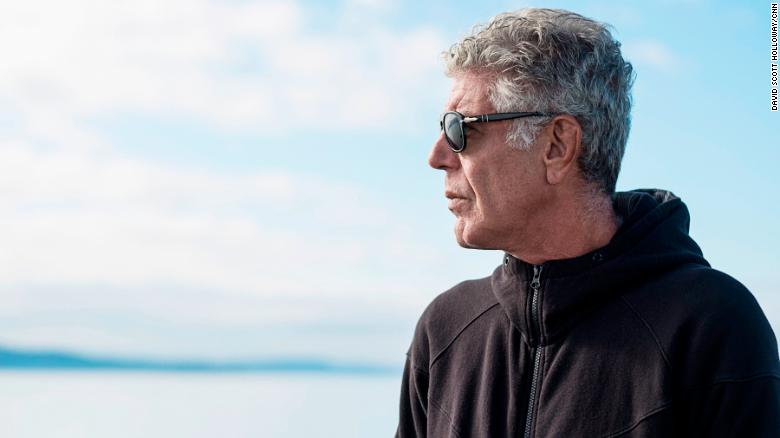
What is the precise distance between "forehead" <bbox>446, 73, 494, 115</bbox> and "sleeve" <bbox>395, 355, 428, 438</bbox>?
0.83 metres

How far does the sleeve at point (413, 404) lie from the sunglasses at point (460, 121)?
0.74 meters

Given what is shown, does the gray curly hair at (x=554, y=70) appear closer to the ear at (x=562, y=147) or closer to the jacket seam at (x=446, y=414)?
the ear at (x=562, y=147)

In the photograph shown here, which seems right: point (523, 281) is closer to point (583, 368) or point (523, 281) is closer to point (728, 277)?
point (583, 368)

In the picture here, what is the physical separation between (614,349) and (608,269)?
0.22 m

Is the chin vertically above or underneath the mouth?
underneath

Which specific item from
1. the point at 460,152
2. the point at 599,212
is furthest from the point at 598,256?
the point at 460,152

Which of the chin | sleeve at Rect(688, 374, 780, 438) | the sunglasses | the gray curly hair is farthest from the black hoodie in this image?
the sunglasses

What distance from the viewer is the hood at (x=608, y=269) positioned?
251 centimetres

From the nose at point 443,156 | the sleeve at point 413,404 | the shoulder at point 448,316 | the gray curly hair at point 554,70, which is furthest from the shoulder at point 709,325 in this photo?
the sleeve at point 413,404

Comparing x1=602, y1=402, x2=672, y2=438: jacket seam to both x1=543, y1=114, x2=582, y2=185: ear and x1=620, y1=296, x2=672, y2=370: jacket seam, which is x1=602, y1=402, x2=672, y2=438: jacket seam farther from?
x1=543, y1=114, x2=582, y2=185: ear

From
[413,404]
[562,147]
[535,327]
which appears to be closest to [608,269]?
[535,327]

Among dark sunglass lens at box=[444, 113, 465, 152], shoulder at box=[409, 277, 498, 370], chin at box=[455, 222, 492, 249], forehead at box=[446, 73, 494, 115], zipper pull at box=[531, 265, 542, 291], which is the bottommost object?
shoulder at box=[409, 277, 498, 370]

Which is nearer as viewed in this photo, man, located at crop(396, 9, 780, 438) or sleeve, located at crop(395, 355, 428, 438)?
man, located at crop(396, 9, 780, 438)

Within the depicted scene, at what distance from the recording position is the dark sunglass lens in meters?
2.61
